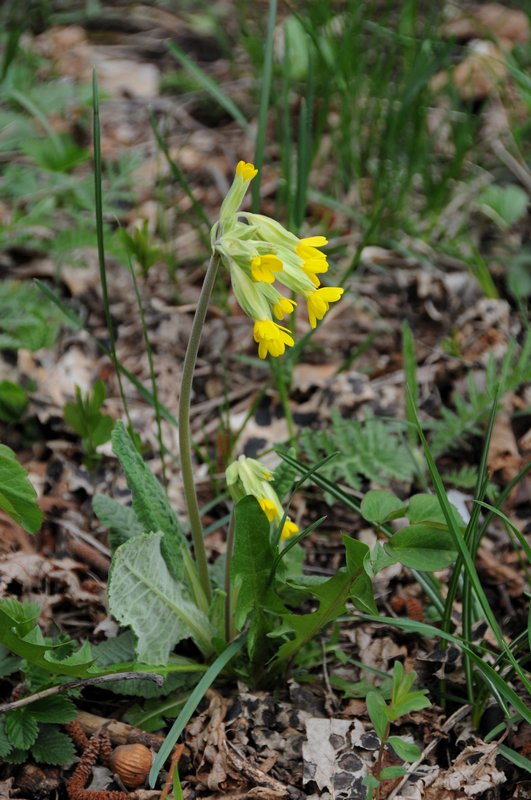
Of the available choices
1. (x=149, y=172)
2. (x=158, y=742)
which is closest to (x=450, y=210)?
(x=149, y=172)

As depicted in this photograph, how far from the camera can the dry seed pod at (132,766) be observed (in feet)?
6.55

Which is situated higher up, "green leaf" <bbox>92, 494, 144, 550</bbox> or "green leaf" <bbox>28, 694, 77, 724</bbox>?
"green leaf" <bbox>92, 494, 144, 550</bbox>

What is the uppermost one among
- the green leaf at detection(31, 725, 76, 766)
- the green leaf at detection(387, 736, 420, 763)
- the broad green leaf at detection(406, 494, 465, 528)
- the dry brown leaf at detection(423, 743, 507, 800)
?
the broad green leaf at detection(406, 494, 465, 528)

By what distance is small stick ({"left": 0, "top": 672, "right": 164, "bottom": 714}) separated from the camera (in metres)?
1.93

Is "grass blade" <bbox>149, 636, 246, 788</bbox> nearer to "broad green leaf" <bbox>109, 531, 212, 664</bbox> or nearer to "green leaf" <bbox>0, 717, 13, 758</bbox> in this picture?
"broad green leaf" <bbox>109, 531, 212, 664</bbox>

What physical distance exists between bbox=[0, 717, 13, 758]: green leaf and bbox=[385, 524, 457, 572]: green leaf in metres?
1.01

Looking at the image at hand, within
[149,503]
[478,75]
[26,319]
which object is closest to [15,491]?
[149,503]

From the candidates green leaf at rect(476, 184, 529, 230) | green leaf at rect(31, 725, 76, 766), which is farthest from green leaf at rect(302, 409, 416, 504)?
green leaf at rect(476, 184, 529, 230)

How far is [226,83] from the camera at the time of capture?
495 centimetres

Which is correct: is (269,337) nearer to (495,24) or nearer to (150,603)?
(150,603)

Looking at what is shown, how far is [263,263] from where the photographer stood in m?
1.83

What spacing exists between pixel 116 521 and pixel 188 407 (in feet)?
1.62

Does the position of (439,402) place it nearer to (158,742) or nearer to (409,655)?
(409,655)

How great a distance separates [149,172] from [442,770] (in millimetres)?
3396
